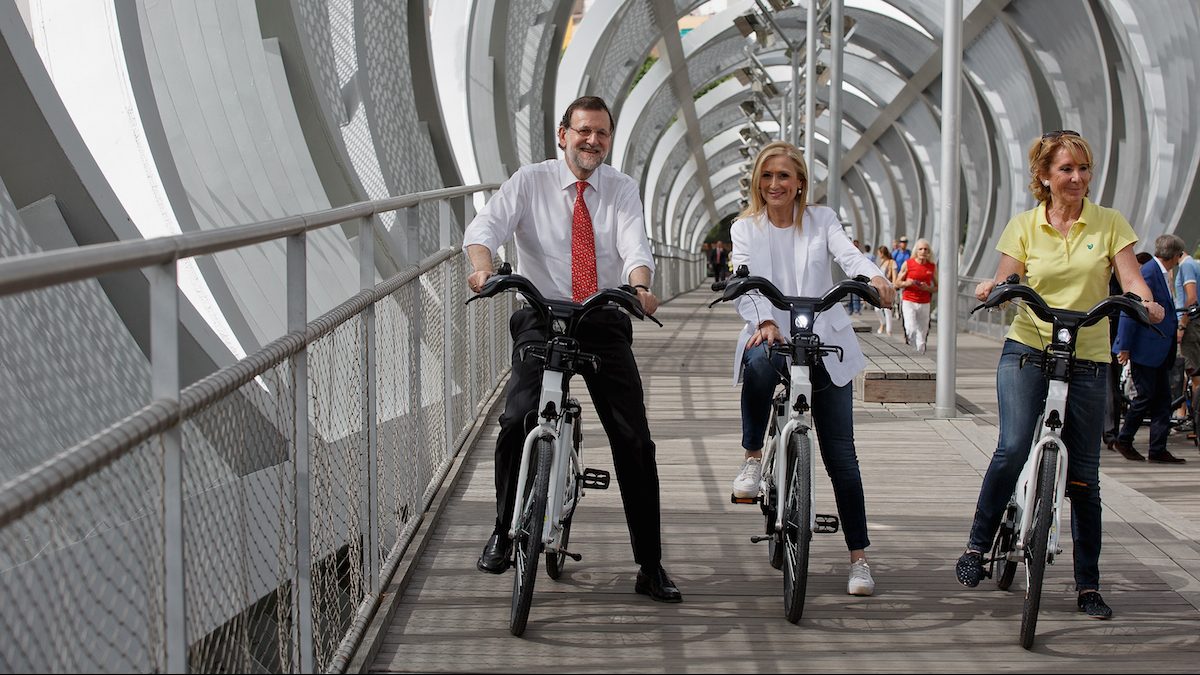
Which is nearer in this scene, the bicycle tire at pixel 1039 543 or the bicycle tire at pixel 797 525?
the bicycle tire at pixel 1039 543

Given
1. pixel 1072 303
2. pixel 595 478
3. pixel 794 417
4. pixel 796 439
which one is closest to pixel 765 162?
pixel 794 417

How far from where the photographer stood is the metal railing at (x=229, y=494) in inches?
87.1

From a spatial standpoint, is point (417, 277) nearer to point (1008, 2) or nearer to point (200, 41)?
point (200, 41)

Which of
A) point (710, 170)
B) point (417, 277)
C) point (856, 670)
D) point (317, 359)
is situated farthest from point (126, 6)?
point (710, 170)

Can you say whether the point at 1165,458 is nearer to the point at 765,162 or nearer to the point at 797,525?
the point at 765,162

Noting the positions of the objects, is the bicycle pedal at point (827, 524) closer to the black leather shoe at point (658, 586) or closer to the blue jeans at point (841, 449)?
the blue jeans at point (841, 449)

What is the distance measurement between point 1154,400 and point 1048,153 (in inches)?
203

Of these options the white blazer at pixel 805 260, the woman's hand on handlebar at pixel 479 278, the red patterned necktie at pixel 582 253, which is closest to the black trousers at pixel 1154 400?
the white blazer at pixel 805 260

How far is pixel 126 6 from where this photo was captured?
595 cm

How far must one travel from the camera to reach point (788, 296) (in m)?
5.14

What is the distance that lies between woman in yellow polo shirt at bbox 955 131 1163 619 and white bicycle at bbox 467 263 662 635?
1290mm

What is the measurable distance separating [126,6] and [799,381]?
3.07 meters

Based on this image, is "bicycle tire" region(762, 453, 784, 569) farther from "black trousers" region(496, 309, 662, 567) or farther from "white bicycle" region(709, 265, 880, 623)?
"black trousers" region(496, 309, 662, 567)

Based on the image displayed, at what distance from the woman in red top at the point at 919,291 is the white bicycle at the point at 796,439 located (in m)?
13.2
